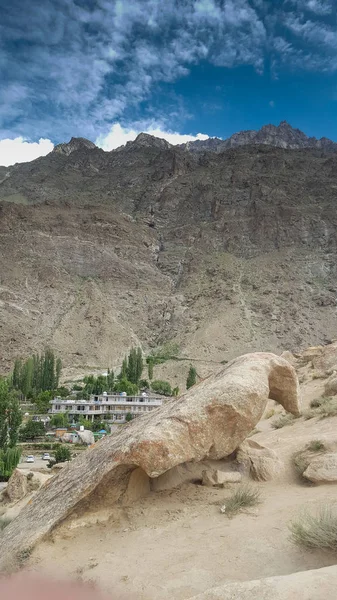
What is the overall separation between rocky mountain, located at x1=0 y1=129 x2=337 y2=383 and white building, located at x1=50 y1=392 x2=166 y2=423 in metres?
21.4

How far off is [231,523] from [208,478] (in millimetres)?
1598

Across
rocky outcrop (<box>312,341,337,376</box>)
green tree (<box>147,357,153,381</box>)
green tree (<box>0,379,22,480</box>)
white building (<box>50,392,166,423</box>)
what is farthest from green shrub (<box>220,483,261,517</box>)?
green tree (<box>147,357,153,381</box>)

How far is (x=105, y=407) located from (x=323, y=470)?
57.5 m

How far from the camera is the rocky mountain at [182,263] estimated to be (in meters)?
97.6

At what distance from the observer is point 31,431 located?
48.6 meters

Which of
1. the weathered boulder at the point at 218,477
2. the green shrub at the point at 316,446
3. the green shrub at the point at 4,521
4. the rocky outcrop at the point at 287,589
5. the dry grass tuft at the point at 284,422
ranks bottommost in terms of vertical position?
the green shrub at the point at 4,521

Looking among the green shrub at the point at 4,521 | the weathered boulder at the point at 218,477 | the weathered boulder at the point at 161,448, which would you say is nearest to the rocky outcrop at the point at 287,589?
the weathered boulder at the point at 161,448

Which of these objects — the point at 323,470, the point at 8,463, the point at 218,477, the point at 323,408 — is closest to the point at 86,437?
the point at 8,463

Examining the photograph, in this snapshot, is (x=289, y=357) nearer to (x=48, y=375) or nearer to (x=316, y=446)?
(x=316, y=446)

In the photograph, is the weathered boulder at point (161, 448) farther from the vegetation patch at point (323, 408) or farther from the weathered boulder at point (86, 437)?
the weathered boulder at point (86, 437)

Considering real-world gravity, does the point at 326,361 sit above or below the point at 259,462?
above

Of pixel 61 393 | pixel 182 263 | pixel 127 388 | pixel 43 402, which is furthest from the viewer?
pixel 182 263

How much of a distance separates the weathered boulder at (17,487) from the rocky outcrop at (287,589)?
1558 centimetres

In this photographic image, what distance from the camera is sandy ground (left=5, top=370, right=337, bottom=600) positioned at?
16.6 feet
